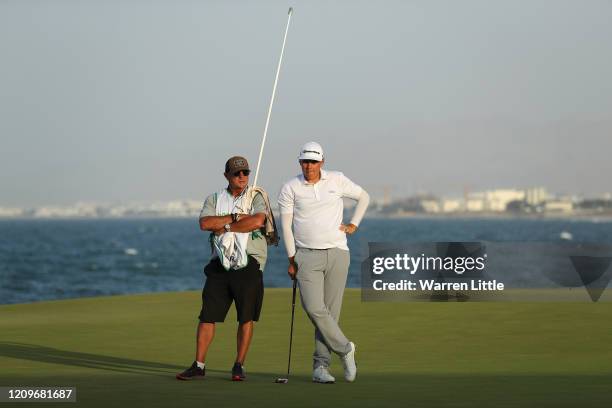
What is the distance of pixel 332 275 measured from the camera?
11.5 metres

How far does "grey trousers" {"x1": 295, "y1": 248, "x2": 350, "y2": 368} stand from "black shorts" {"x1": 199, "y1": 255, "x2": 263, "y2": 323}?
19.3 inches

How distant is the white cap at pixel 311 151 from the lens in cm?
1126

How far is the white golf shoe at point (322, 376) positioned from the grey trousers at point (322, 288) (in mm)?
48

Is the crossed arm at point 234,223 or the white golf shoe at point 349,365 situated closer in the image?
the white golf shoe at point 349,365

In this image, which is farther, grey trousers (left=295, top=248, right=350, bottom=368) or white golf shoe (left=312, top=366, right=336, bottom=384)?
grey trousers (left=295, top=248, right=350, bottom=368)

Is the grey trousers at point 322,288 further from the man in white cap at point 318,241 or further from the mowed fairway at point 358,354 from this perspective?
the mowed fairway at point 358,354

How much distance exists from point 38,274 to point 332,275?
7931 centimetres

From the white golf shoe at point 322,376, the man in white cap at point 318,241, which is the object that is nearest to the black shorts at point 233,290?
the man in white cap at point 318,241

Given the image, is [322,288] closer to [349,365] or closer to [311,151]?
[349,365]

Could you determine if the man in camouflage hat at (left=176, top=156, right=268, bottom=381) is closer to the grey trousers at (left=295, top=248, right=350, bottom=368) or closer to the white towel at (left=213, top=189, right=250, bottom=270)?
the white towel at (left=213, top=189, right=250, bottom=270)

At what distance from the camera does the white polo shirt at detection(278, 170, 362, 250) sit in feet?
37.3

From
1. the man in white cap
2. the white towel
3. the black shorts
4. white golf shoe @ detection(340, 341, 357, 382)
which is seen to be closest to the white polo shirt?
the man in white cap

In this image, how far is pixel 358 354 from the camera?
1414 cm

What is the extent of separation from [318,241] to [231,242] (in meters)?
Answer: 0.82
